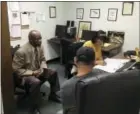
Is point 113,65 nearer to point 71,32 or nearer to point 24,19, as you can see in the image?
point 24,19

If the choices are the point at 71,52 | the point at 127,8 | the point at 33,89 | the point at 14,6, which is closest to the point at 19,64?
the point at 33,89

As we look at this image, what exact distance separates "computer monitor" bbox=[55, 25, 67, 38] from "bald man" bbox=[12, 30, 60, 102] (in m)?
1.88

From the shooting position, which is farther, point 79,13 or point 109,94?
point 79,13

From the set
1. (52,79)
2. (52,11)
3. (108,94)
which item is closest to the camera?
(108,94)

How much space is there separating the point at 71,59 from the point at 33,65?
2.72 feet

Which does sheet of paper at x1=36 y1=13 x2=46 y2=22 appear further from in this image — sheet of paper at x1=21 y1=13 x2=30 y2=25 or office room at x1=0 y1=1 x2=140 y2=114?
sheet of paper at x1=21 y1=13 x2=30 y2=25

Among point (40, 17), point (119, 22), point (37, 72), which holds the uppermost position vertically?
point (40, 17)

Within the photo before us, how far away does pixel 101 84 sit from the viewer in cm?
123

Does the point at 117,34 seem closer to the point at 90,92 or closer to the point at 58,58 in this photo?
the point at 58,58

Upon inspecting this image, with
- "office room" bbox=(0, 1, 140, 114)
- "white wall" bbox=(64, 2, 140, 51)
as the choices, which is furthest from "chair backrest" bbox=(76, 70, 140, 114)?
"white wall" bbox=(64, 2, 140, 51)

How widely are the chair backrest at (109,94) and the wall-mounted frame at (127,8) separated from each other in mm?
3052

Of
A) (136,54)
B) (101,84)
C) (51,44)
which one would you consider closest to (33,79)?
(136,54)

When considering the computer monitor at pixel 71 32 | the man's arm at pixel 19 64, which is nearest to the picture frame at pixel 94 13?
the computer monitor at pixel 71 32

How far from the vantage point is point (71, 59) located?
3.58 metres
